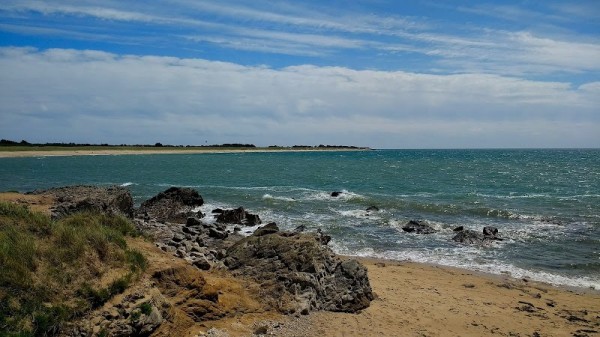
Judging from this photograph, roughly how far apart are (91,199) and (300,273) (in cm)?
1485

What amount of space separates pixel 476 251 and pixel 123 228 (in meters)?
16.8

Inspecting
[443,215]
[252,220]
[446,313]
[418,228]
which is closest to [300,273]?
[446,313]

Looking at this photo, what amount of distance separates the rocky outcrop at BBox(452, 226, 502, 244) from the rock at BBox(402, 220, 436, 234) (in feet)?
6.49

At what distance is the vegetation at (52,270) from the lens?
7734 millimetres

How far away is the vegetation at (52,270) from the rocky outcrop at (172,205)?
1811 cm

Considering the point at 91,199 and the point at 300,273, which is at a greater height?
the point at 91,199

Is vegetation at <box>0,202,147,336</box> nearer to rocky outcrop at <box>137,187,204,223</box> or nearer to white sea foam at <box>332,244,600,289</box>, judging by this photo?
white sea foam at <box>332,244,600,289</box>

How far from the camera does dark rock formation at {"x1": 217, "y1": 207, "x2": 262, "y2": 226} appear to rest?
2739cm

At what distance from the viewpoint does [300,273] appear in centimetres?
1241

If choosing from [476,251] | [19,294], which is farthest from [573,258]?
[19,294]

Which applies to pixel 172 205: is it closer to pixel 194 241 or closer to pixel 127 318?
pixel 194 241

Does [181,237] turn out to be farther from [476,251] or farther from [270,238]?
[476,251]

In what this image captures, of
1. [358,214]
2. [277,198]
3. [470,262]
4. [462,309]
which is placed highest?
[277,198]

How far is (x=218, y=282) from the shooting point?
11477 millimetres
